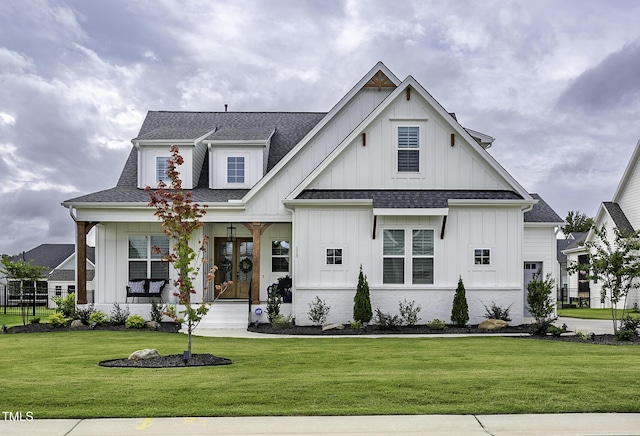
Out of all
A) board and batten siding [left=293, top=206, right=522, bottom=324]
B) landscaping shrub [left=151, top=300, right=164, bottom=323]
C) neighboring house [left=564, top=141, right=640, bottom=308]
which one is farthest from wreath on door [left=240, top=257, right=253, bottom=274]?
neighboring house [left=564, top=141, right=640, bottom=308]

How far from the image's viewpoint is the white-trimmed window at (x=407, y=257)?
20.8 metres

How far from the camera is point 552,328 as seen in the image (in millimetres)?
18312

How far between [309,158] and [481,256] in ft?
21.7

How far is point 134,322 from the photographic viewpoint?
814 inches

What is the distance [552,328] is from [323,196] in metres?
7.60

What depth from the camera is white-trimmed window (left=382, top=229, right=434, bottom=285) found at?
2078cm

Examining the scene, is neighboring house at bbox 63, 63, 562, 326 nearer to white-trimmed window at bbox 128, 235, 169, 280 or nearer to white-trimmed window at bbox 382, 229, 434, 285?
white-trimmed window at bbox 382, 229, 434, 285

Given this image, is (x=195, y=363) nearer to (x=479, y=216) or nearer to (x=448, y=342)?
(x=448, y=342)

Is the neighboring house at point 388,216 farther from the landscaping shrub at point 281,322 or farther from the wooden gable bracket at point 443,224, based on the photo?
the landscaping shrub at point 281,322

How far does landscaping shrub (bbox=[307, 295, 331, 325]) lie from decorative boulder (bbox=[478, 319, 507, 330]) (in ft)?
15.0

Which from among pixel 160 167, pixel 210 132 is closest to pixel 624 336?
pixel 160 167

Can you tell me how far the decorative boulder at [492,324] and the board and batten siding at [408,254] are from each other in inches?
31.1

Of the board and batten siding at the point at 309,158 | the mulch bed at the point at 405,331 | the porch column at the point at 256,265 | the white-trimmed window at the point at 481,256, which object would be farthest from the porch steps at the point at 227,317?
the white-trimmed window at the point at 481,256

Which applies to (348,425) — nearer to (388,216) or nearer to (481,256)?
(388,216)
